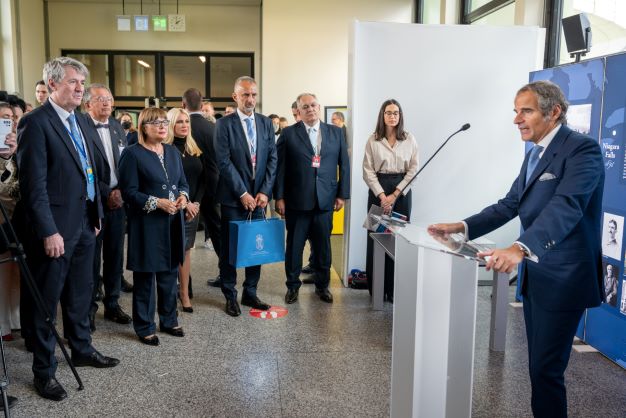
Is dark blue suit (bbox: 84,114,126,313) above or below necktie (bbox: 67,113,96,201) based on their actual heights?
below

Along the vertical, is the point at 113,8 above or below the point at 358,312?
above

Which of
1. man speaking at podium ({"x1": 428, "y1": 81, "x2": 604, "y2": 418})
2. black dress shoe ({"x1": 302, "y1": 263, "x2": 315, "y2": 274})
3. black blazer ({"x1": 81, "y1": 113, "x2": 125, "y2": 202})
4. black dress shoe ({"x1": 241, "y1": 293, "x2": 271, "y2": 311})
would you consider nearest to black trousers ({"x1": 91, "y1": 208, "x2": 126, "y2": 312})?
black blazer ({"x1": 81, "y1": 113, "x2": 125, "y2": 202})

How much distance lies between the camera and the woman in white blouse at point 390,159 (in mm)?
4418

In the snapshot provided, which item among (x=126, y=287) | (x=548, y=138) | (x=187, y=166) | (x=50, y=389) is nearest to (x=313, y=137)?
(x=187, y=166)

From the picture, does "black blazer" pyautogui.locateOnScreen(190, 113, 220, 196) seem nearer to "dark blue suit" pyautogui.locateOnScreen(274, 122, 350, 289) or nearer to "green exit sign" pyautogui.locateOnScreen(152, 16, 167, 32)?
"dark blue suit" pyautogui.locateOnScreen(274, 122, 350, 289)

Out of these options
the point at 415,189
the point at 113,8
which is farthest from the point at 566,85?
the point at 113,8

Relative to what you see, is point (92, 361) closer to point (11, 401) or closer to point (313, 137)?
point (11, 401)

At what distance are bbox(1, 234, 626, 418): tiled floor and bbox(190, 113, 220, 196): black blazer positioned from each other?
1.14m

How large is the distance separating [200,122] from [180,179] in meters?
1.15

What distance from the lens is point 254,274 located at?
4246 mm

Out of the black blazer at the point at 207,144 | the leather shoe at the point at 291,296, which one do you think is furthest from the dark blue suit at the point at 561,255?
the black blazer at the point at 207,144

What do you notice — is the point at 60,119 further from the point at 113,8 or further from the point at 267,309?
the point at 113,8

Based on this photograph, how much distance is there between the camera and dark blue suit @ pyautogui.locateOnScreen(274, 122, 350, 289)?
4.30 metres

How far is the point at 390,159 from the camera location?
14.5 ft
